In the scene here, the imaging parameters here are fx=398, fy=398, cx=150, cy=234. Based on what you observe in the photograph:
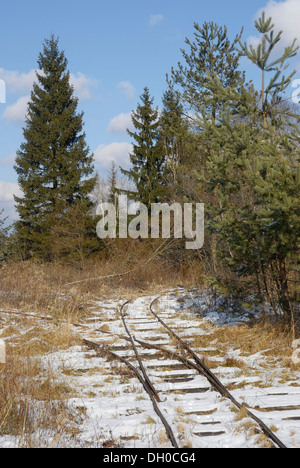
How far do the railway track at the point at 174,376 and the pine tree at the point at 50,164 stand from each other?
16.2 meters

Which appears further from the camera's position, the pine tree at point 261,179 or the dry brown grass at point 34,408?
the pine tree at point 261,179

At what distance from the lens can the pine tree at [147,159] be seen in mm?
29125

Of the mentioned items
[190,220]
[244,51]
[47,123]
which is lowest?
[190,220]

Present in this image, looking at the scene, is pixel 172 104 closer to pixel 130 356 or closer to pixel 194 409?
pixel 130 356

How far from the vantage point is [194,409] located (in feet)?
16.9

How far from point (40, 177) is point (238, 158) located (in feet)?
66.0

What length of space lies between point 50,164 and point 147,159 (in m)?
7.31

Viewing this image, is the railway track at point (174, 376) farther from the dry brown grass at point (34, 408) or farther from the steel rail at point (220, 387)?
the dry brown grass at point (34, 408)

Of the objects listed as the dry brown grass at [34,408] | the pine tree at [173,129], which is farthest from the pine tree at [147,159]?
the dry brown grass at [34,408]

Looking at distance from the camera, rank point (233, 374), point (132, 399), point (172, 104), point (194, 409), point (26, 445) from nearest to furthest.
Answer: point (26, 445), point (194, 409), point (132, 399), point (233, 374), point (172, 104)

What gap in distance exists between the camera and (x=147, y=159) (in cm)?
2984

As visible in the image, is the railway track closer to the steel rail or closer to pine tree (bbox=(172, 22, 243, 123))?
the steel rail

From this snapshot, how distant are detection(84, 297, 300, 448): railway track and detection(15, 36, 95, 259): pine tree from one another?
16.2m
